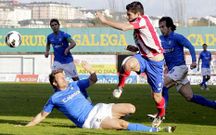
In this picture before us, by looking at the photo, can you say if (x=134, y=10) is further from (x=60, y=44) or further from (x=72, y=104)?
(x=60, y=44)

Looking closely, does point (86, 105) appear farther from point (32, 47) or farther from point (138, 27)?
point (32, 47)

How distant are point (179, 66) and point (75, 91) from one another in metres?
4.17

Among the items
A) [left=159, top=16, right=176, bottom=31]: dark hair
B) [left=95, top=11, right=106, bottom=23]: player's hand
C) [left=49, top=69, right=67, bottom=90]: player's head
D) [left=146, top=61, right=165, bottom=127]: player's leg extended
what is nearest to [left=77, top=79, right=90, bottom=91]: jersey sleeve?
[left=49, top=69, right=67, bottom=90]: player's head

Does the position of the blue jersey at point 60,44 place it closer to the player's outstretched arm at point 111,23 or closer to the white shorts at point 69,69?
the white shorts at point 69,69

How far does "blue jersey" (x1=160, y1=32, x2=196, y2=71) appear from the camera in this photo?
14.7m

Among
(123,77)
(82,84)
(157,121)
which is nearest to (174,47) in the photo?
(157,121)

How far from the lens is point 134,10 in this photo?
11844 mm

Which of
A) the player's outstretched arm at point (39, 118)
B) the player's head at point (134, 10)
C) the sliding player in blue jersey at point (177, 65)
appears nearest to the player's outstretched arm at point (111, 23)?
the player's head at point (134, 10)

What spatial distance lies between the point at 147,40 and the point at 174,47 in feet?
8.56

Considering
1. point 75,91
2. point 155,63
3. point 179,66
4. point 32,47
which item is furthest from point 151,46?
point 32,47

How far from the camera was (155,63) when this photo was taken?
40.5 feet

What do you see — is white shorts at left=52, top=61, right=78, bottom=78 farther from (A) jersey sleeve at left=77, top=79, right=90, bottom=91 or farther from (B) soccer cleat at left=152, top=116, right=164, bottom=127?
(A) jersey sleeve at left=77, top=79, right=90, bottom=91

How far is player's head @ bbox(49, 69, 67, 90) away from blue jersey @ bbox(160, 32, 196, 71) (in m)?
4.03

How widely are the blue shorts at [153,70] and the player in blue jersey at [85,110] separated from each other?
1.19m
